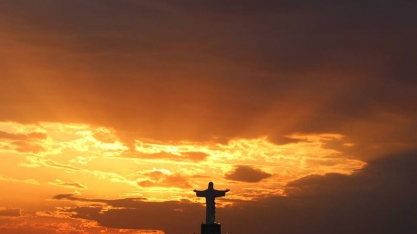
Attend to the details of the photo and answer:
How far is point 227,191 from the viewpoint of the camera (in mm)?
131500

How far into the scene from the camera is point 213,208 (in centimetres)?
13212

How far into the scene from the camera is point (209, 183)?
132 metres

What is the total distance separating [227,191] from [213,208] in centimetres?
303

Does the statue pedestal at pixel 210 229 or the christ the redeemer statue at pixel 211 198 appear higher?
the christ the redeemer statue at pixel 211 198

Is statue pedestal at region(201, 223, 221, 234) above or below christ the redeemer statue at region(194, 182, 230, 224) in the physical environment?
below

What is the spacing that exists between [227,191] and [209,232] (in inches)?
236

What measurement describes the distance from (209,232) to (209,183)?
6780mm

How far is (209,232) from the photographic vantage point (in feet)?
426

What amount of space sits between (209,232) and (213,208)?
3.74 meters

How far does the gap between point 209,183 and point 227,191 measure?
9.10 ft
